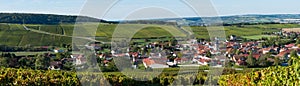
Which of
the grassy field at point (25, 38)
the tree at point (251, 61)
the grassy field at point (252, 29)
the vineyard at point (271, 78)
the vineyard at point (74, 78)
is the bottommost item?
the grassy field at point (25, 38)

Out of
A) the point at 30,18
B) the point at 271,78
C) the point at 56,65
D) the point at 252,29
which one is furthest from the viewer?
the point at 252,29

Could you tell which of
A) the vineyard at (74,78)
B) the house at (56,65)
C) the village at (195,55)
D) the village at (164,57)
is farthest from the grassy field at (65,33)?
the vineyard at (74,78)

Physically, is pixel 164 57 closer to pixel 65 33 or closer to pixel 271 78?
pixel 271 78

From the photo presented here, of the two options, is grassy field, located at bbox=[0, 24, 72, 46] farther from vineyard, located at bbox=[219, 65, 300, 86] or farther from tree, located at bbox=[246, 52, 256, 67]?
vineyard, located at bbox=[219, 65, 300, 86]

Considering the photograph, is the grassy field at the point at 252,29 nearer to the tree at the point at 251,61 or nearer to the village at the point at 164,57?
the village at the point at 164,57

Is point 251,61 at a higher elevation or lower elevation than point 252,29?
higher

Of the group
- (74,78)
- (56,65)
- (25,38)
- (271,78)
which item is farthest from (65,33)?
(271,78)

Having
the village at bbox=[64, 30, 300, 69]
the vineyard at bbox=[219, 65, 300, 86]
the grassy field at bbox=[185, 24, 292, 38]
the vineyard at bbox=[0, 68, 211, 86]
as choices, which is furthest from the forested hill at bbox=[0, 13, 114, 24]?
the vineyard at bbox=[219, 65, 300, 86]

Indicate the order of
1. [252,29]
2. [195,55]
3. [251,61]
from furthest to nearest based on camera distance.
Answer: [252,29], [251,61], [195,55]

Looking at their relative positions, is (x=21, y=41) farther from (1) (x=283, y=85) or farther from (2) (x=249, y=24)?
(1) (x=283, y=85)

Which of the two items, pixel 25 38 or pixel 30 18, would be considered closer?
pixel 25 38

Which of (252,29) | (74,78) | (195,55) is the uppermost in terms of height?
(74,78)

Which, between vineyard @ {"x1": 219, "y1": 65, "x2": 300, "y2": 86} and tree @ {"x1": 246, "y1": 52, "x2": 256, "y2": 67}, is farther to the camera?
tree @ {"x1": 246, "y1": 52, "x2": 256, "y2": 67}
